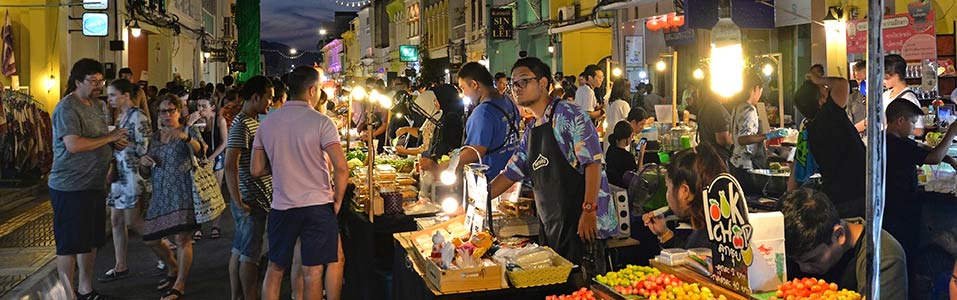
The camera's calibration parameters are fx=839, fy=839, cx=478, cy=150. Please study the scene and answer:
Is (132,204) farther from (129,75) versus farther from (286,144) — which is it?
(129,75)

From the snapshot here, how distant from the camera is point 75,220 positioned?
666 cm

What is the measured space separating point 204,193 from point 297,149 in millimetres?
2326

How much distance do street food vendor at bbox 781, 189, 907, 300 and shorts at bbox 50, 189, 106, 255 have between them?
540 cm

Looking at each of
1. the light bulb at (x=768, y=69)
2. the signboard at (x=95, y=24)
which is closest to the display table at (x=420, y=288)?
the signboard at (x=95, y=24)

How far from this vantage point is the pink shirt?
5.32 meters

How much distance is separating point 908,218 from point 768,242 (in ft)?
11.0

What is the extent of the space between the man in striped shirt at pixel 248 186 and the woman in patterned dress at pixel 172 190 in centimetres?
88

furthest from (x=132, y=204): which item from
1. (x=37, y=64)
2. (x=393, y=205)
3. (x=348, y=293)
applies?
(x=37, y=64)

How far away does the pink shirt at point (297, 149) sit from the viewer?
17.5ft

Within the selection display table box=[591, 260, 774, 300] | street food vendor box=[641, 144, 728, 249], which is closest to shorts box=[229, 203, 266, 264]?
display table box=[591, 260, 774, 300]

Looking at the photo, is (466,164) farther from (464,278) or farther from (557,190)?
(464,278)

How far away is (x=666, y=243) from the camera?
5.09 metres

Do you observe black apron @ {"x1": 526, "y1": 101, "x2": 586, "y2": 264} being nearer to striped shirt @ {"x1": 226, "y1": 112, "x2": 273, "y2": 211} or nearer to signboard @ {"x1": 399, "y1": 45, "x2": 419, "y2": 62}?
striped shirt @ {"x1": 226, "y1": 112, "x2": 273, "y2": 211}

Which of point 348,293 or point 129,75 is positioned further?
point 129,75
